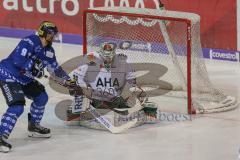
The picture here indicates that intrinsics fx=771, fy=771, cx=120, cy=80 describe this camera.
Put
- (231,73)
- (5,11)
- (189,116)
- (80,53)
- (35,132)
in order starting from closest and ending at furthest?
(35,132) < (189,116) < (231,73) < (80,53) < (5,11)

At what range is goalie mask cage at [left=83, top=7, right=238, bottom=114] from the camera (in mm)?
7645

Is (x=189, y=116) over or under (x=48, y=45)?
under

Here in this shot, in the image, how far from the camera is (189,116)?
7375 mm

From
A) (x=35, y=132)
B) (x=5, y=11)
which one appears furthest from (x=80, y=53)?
(x=35, y=132)

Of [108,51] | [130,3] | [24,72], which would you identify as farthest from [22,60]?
[130,3]

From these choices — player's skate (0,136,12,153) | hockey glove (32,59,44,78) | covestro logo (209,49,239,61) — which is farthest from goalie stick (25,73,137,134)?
covestro logo (209,49,239,61)

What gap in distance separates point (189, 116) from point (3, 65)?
1993mm

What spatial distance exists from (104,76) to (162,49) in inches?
43.5

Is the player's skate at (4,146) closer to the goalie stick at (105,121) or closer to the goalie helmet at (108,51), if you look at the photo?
the goalie stick at (105,121)

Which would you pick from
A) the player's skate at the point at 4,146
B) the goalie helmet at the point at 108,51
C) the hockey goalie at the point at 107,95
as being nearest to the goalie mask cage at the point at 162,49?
the hockey goalie at the point at 107,95

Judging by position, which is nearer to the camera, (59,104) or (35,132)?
(35,132)

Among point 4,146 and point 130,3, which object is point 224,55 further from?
point 4,146

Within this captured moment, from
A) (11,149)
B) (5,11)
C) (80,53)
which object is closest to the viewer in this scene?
(11,149)

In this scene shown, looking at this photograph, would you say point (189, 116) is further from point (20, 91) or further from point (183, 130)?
point (20, 91)
